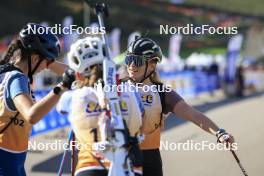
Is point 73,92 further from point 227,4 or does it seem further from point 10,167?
point 227,4

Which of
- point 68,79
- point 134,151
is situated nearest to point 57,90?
point 68,79

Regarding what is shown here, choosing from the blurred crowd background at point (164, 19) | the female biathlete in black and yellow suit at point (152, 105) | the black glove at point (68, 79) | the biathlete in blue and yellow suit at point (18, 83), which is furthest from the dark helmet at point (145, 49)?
the blurred crowd background at point (164, 19)

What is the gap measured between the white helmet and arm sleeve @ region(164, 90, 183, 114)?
1.21m

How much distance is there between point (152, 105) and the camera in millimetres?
4277

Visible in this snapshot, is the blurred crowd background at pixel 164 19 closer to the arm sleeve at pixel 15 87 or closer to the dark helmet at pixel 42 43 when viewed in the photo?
the dark helmet at pixel 42 43

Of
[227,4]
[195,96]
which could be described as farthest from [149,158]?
[227,4]

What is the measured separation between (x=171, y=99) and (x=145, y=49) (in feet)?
1.45

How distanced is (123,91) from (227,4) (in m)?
93.9

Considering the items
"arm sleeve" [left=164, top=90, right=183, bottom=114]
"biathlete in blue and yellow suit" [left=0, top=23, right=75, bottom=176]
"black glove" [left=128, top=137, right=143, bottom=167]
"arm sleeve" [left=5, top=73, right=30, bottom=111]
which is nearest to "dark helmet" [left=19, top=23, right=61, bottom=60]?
"biathlete in blue and yellow suit" [left=0, top=23, right=75, bottom=176]

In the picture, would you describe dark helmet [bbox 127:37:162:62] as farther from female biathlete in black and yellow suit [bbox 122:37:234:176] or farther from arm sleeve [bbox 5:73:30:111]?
arm sleeve [bbox 5:73:30:111]

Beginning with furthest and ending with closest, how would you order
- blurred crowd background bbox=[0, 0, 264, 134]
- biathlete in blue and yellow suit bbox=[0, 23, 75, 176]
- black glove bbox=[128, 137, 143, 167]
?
blurred crowd background bbox=[0, 0, 264, 134] < biathlete in blue and yellow suit bbox=[0, 23, 75, 176] < black glove bbox=[128, 137, 143, 167]

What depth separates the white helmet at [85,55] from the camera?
10.3ft

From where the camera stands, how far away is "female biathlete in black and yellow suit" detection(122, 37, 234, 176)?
13.9 feet

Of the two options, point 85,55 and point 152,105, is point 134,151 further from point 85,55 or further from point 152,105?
point 152,105
